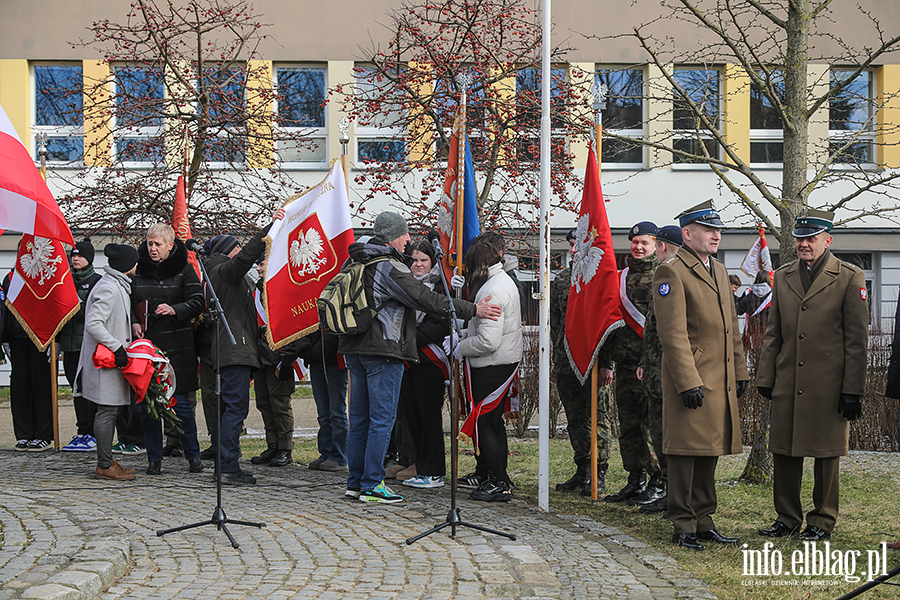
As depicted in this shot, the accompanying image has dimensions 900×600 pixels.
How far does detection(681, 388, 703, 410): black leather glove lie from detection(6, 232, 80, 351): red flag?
605cm

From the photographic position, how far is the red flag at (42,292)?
9.06 m

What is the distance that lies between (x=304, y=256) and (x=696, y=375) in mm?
3768

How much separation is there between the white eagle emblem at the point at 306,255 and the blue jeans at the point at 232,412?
1016 millimetres

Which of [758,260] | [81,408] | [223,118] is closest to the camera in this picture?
[81,408]

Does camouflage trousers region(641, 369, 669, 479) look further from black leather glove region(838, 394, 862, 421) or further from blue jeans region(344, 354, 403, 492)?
blue jeans region(344, 354, 403, 492)

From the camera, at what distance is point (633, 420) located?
713 centimetres

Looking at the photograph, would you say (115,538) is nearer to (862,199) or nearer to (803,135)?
(803,135)

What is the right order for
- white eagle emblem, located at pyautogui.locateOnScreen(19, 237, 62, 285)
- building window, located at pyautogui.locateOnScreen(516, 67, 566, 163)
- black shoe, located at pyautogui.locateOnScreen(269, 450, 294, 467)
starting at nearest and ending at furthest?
black shoe, located at pyautogui.locateOnScreen(269, 450, 294, 467) < white eagle emblem, located at pyautogui.locateOnScreen(19, 237, 62, 285) < building window, located at pyautogui.locateOnScreen(516, 67, 566, 163)

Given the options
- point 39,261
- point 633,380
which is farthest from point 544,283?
point 39,261

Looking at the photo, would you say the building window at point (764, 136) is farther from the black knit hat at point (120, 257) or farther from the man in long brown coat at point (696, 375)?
the black knit hat at point (120, 257)

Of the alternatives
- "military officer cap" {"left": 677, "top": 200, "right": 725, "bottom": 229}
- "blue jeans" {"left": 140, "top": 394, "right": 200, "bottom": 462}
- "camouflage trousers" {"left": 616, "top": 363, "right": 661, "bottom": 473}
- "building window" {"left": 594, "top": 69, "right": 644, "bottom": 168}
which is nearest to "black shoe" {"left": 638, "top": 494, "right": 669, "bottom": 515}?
"camouflage trousers" {"left": 616, "top": 363, "right": 661, "bottom": 473}

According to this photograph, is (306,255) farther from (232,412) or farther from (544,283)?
(544,283)

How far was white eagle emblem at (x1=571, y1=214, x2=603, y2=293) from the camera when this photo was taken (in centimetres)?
718

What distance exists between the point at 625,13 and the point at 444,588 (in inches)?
683
